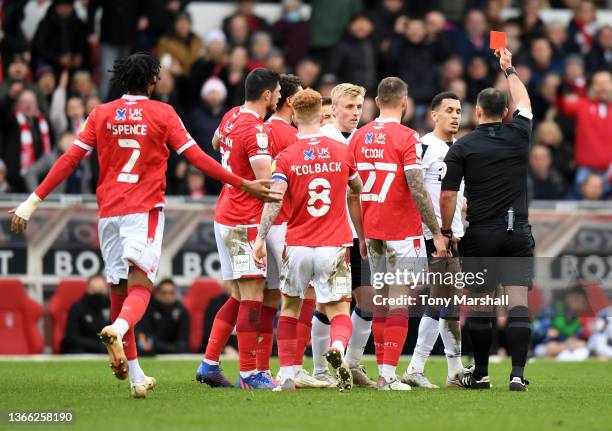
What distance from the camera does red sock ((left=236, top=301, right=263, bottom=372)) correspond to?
40.3 ft

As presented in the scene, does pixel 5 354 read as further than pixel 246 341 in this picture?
Yes

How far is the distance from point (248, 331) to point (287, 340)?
1.68 feet

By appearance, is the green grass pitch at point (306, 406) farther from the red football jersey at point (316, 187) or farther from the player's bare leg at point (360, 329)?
the red football jersey at point (316, 187)

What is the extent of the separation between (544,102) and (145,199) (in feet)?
41.9

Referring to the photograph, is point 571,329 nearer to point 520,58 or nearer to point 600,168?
point 600,168

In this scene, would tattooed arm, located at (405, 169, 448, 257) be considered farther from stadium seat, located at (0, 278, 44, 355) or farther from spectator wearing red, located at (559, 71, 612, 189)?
spectator wearing red, located at (559, 71, 612, 189)

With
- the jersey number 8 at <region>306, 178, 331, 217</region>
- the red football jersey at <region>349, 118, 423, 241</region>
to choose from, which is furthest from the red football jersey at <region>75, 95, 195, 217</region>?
the red football jersey at <region>349, 118, 423, 241</region>

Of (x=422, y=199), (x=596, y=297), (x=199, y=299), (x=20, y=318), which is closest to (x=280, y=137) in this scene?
(x=422, y=199)

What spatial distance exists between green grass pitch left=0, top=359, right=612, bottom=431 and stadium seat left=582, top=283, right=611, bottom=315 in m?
4.77

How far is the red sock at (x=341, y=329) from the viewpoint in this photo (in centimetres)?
1148

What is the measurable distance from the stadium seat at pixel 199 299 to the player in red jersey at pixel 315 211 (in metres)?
6.81

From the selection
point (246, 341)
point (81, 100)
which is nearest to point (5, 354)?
point (81, 100)

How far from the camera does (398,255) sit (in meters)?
12.5

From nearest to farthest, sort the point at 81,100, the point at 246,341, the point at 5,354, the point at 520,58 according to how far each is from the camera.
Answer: the point at 246,341 < the point at 5,354 < the point at 81,100 < the point at 520,58
